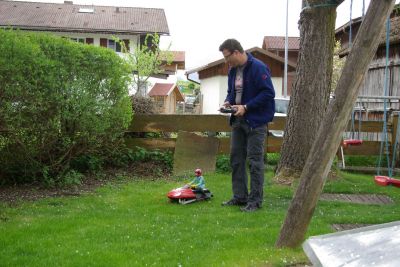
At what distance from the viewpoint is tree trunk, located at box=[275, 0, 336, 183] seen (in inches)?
366

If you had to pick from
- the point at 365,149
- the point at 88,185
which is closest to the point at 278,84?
the point at 365,149

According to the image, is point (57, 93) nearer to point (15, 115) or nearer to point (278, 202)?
point (15, 115)

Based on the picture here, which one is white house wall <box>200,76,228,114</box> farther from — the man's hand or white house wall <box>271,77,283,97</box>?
the man's hand

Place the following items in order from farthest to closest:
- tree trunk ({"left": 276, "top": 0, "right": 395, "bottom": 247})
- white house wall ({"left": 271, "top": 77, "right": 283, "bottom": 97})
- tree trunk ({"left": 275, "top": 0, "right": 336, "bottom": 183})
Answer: white house wall ({"left": 271, "top": 77, "right": 283, "bottom": 97}), tree trunk ({"left": 275, "top": 0, "right": 336, "bottom": 183}), tree trunk ({"left": 276, "top": 0, "right": 395, "bottom": 247})

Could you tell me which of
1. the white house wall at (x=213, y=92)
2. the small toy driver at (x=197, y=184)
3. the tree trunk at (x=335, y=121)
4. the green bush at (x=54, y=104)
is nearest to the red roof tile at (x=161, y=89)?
the white house wall at (x=213, y=92)

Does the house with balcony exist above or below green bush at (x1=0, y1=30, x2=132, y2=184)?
above

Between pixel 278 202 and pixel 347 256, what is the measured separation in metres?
5.38

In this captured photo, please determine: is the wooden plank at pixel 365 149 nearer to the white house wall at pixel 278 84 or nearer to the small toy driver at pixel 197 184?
the small toy driver at pixel 197 184

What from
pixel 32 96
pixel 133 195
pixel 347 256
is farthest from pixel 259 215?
pixel 347 256

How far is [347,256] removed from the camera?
8.38 ft

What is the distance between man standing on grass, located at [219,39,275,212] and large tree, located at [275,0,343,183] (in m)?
2.37

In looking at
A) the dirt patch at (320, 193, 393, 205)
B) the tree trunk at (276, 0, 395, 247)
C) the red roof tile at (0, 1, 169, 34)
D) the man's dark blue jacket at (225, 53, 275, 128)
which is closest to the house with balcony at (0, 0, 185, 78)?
the red roof tile at (0, 1, 169, 34)

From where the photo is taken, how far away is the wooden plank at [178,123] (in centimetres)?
1172

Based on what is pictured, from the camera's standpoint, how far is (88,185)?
9312mm
